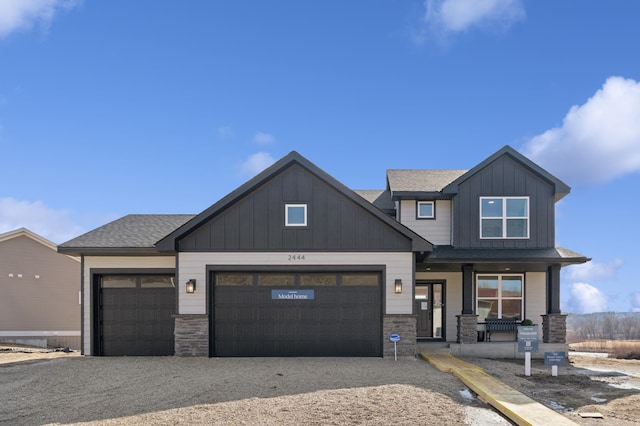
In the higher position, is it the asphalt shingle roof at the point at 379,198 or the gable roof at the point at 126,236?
the asphalt shingle roof at the point at 379,198

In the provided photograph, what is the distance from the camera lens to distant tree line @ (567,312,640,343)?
131 ft

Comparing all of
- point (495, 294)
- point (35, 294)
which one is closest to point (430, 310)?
point (495, 294)

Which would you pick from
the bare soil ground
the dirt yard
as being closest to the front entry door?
the bare soil ground

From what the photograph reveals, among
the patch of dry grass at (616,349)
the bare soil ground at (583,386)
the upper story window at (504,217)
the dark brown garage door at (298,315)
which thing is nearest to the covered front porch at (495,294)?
the upper story window at (504,217)

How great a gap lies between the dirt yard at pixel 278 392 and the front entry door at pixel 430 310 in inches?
145

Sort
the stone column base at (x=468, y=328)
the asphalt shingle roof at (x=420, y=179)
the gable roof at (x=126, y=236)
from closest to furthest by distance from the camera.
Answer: the gable roof at (x=126, y=236), the stone column base at (x=468, y=328), the asphalt shingle roof at (x=420, y=179)

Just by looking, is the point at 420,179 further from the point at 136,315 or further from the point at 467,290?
the point at 136,315

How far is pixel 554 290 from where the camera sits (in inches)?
677

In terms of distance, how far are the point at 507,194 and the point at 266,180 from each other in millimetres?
8159

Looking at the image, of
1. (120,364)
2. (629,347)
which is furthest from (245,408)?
(629,347)

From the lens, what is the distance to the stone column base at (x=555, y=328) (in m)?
17.1

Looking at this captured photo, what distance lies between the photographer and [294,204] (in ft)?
49.5

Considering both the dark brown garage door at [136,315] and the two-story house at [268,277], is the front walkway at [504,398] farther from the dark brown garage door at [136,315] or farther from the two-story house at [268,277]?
the dark brown garage door at [136,315]

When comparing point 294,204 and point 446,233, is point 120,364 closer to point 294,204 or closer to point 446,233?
point 294,204
